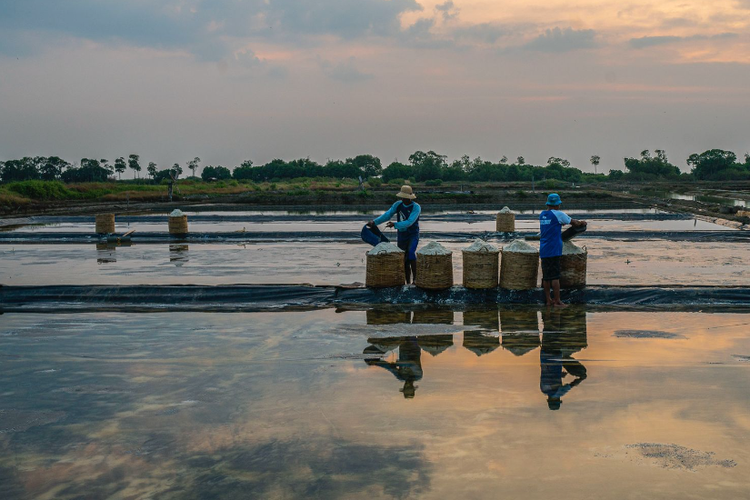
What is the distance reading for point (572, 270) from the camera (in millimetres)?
8555

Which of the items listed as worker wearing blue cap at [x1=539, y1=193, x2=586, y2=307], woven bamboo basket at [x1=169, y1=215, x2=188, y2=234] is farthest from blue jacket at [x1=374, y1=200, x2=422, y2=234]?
woven bamboo basket at [x1=169, y1=215, x2=188, y2=234]

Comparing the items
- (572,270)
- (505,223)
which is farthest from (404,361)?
(505,223)

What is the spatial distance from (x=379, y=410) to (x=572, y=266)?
178 inches

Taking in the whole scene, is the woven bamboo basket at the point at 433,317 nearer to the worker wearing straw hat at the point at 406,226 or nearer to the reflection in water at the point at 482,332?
the reflection in water at the point at 482,332

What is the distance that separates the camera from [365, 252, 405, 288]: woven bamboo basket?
8.66 meters

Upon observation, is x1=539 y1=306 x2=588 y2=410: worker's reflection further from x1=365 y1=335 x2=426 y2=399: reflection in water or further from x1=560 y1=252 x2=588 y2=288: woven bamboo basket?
x1=365 y1=335 x2=426 y2=399: reflection in water

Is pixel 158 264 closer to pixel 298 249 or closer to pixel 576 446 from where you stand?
pixel 298 249

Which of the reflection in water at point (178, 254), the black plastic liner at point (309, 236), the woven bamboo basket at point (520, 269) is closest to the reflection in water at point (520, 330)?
the woven bamboo basket at point (520, 269)

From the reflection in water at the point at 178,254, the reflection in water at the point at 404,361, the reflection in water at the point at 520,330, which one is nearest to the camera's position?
the reflection in water at the point at 404,361

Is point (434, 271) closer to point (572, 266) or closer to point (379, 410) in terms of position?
point (572, 266)

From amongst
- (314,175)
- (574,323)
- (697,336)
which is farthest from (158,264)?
(314,175)

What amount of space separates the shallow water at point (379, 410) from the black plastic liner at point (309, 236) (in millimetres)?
10754

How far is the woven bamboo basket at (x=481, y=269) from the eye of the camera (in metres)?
8.48

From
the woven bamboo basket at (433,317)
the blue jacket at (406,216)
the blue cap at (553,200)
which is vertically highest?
the blue cap at (553,200)
